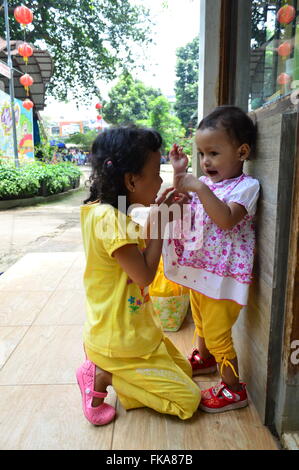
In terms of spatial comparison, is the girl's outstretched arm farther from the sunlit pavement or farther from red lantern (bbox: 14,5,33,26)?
red lantern (bbox: 14,5,33,26)

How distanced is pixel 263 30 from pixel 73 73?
1504 centimetres

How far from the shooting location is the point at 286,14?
4.93ft

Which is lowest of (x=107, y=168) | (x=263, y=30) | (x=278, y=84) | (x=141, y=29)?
(x=107, y=168)

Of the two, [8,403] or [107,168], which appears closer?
[107,168]

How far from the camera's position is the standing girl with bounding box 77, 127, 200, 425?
4.21 ft

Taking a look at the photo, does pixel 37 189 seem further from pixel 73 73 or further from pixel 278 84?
pixel 278 84

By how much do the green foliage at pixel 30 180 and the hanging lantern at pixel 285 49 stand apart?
8.07m

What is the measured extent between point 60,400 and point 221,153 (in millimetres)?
1163

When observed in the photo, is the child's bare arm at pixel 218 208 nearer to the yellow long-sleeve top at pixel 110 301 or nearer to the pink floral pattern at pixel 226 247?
the pink floral pattern at pixel 226 247

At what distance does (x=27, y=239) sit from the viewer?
5.55 meters

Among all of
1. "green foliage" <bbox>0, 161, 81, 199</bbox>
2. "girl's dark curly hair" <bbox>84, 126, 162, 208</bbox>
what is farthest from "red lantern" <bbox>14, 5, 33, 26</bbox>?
"girl's dark curly hair" <bbox>84, 126, 162, 208</bbox>

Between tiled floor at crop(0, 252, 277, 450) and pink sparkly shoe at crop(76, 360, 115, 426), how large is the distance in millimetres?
29

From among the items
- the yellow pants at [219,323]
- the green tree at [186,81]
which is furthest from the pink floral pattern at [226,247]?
the green tree at [186,81]
